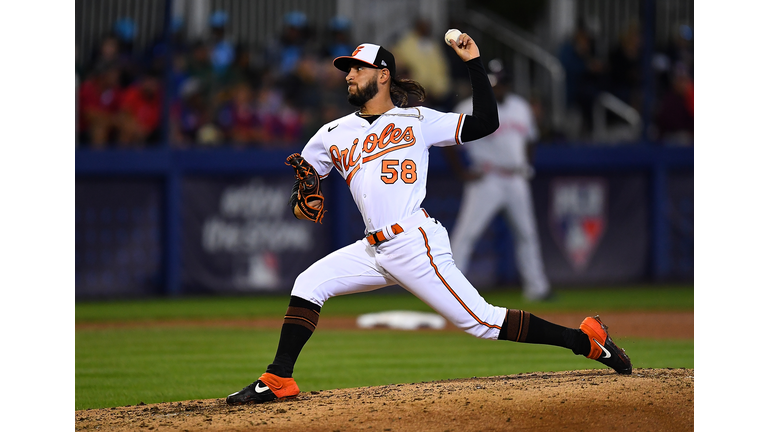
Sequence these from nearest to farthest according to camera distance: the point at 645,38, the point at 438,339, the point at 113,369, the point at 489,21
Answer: the point at 113,369, the point at 438,339, the point at 645,38, the point at 489,21

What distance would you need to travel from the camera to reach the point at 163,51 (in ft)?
36.2

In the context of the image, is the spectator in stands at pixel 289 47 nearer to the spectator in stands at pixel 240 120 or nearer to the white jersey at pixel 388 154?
the spectator in stands at pixel 240 120

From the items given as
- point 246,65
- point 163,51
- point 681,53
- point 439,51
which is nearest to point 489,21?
point 439,51

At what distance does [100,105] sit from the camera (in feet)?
35.5

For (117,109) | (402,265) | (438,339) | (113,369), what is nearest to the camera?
(402,265)

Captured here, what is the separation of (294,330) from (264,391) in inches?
12.7

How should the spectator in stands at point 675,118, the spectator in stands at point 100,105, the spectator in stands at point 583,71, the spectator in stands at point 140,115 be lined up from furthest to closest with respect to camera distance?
the spectator in stands at point 583,71, the spectator in stands at point 675,118, the spectator in stands at point 140,115, the spectator in stands at point 100,105

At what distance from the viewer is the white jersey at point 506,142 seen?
9.48 metres

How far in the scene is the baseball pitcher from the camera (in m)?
4.22

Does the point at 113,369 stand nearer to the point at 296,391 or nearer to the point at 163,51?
the point at 296,391

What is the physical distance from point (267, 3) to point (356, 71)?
9.92m

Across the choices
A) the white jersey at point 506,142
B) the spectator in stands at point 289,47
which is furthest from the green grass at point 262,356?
the spectator in stands at point 289,47

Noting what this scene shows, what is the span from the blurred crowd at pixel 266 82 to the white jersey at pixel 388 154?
679 cm

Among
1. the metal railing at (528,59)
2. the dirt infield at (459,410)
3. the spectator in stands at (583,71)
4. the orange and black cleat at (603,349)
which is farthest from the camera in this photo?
the metal railing at (528,59)
